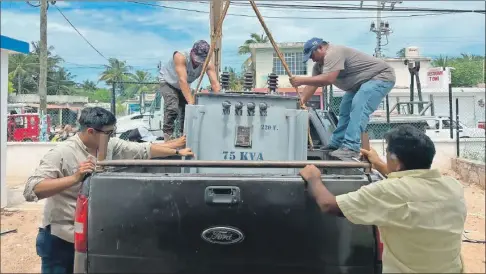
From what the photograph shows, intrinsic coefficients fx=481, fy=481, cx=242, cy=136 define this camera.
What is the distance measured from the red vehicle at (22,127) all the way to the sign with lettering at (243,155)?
12.5m

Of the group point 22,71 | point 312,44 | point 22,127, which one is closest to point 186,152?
point 312,44

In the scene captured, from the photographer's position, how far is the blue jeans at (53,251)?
3.10 meters

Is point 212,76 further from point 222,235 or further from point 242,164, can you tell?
point 222,235

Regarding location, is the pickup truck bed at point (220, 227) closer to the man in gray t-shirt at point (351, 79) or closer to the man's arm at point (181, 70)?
the man in gray t-shirt at point (351, 79)

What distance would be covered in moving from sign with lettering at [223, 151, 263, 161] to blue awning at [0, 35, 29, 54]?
5317mm

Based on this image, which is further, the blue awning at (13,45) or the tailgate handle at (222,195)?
the blue awning at (13,45)

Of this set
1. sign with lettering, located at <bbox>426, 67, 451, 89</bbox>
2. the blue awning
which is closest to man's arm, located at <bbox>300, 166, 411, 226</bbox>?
the blue awning

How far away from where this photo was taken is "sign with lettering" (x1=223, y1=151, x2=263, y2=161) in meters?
4.04

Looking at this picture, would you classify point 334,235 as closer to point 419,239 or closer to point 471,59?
point 419,239

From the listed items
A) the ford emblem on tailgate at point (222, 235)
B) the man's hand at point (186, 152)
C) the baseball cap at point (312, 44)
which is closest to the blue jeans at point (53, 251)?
the man's hand at point (186, 152)

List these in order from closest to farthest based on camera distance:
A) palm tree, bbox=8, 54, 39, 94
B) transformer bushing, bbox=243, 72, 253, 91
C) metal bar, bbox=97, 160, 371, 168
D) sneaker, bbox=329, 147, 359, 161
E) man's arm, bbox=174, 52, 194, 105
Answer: metal bar, bbox=97, 160, 371, 168, sneaker, bbox=329, 147, 359, 161, transformer bushing, bbox=243, 72, 253, 91, man's arm, bbox=174, 52, 194, 105, palm tree, bbox=8, 54, 39, 94

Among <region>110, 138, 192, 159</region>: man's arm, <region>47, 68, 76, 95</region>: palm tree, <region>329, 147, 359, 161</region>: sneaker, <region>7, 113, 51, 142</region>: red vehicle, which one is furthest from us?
<region>47, 68, 76, 95</region>: palm tree

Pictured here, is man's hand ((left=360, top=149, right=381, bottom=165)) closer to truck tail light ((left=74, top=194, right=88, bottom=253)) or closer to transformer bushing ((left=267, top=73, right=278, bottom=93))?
truck tail light ((left=74, top=194, right=88, bottom=253))

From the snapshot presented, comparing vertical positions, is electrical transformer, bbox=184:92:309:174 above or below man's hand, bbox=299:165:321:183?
above
